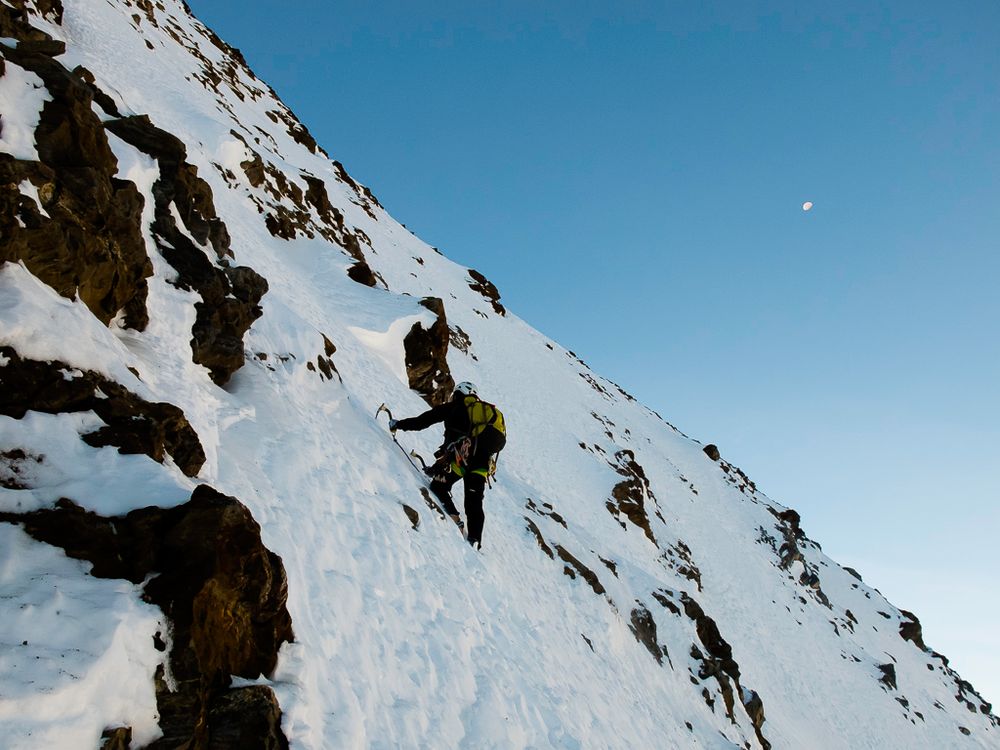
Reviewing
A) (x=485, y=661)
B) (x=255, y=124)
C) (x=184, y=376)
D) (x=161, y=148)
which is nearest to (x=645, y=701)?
(x=485, y=661)

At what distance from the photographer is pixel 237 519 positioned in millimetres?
4516

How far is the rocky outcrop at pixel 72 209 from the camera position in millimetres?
5602

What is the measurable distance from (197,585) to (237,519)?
528 millimetres

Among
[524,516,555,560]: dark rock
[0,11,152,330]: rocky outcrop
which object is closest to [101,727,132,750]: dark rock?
[0,11,152,330]: rocky outcrop

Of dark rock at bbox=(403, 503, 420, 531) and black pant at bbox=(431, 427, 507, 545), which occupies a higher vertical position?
black pant at bbox=(431, 427, 507, 545)

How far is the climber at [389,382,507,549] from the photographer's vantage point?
34.3ft

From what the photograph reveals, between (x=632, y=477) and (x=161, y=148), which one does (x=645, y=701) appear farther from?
(x=632, y=477)

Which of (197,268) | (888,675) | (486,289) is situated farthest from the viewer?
(486,289)

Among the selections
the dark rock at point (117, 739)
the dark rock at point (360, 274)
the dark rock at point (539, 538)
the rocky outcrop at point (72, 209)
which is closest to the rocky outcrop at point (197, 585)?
the dark rock at point (117, 739)

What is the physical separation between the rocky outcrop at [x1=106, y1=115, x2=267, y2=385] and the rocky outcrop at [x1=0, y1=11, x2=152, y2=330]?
118cm

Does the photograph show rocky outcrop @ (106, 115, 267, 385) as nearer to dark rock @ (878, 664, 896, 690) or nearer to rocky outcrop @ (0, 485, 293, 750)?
rocky outcrop @ (0, 485, 293, 750)

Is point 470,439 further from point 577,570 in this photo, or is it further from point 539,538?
point 577,570

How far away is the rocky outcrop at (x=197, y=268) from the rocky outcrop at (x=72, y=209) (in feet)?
3.87

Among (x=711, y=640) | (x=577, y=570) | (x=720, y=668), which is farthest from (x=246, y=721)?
(x=711, y=640)
